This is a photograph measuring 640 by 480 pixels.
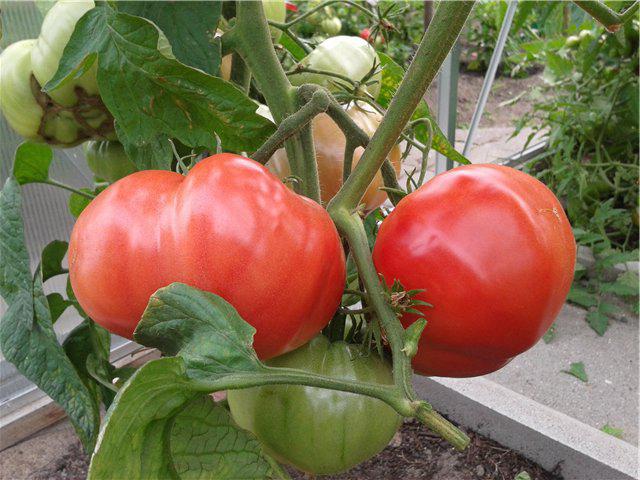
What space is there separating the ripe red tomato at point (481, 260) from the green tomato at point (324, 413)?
2.3 inches

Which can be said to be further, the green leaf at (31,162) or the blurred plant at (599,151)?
the blurred plant at (599,151)

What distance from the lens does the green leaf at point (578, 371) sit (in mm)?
1489

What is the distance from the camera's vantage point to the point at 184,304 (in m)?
0.30

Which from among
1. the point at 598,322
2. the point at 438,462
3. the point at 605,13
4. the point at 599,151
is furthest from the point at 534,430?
the point at 599,151

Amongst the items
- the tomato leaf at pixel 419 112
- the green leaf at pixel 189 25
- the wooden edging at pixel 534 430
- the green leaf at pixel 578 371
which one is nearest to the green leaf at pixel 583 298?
the green leaf at pixel 578 371

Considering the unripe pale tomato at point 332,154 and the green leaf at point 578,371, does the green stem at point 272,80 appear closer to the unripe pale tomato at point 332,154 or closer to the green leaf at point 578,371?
the unripe pale tomato at point 332,154

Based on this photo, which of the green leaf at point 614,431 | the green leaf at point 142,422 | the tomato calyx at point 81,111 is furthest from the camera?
the green leaf at point 614,431

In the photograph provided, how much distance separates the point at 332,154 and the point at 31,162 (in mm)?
294

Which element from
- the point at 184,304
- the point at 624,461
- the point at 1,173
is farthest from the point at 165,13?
the point at 624,461

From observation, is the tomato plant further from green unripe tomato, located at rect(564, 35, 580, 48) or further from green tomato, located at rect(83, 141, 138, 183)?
green unripe tomato, located at rect(564, 35, 580, 48)

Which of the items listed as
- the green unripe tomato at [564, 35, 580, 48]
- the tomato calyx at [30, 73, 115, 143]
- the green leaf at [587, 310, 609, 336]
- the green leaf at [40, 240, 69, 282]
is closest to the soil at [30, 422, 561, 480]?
the green leaf at [40, 240, 69, 282]

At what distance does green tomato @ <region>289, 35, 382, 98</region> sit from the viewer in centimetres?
53

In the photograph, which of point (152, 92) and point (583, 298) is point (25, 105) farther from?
point (583, 298)

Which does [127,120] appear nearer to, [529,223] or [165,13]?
[165,13]
